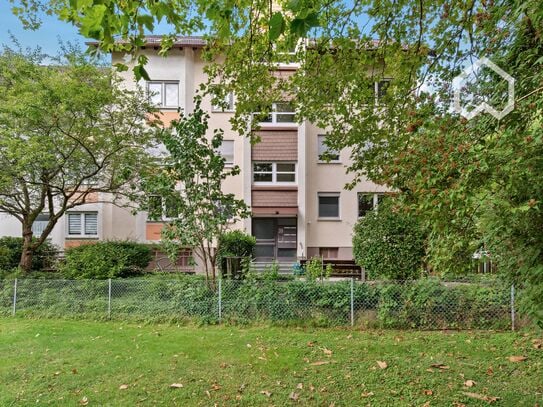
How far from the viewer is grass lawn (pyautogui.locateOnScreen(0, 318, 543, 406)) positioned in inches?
175

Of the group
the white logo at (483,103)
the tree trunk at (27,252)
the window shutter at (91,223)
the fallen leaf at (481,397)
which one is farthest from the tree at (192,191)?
the window shutter at (91,223)

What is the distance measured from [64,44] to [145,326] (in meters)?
8.89

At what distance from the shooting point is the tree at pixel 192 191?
8344mm

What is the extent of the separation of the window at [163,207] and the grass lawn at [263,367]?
253cm

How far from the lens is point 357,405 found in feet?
13.9

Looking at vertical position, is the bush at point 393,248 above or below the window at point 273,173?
below

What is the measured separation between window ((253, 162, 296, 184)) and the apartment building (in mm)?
51

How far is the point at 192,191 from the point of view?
332 inches

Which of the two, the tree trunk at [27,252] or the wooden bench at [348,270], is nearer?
the tree trunk at [27,252]

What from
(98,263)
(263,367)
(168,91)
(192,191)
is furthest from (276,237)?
(263,367)

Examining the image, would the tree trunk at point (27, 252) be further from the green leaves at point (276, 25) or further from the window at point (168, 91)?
the green leaves at point (276, 25)

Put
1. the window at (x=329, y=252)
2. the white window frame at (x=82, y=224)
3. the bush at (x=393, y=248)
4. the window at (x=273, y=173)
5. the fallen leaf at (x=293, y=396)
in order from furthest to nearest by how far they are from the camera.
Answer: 1. the white window frame at (x=82, y=224)
2. the window at (x=329, y=252)
3. the window at (x=273, y=173)
4. the bush at (x=393, y=248)
5. the fallen leaf at (x=293, y=396)

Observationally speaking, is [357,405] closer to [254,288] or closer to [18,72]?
[254,288]

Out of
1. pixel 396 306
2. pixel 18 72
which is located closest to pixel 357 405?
pixel 396 306
